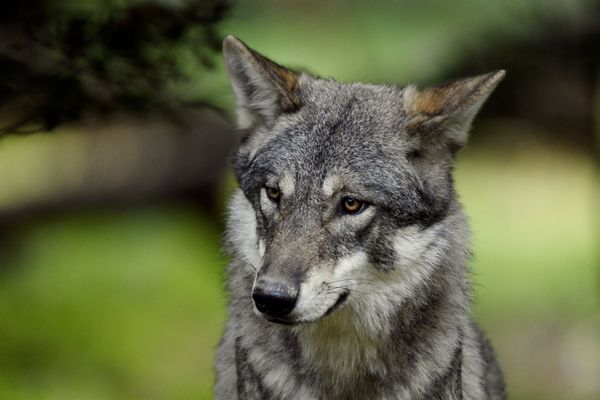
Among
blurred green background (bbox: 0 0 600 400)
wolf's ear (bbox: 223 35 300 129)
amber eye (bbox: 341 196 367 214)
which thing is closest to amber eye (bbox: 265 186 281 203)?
amber eye (bbox: 341 196 367 214)

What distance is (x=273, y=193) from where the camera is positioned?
5.56 meters

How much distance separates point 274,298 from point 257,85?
1.40 meters

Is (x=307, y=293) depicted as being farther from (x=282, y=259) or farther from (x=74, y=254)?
(x=74, y=254)

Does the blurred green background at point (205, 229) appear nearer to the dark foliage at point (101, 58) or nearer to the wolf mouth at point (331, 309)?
the dark foliage at point (101, 58)

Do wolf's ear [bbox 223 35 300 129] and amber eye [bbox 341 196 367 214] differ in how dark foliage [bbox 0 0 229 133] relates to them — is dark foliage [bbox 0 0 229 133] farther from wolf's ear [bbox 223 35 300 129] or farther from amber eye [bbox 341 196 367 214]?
amber eye [bbox 341 196 367 214]

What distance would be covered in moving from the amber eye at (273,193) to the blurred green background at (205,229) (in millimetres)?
3127

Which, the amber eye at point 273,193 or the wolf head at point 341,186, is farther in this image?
the amber eye at point 273,193

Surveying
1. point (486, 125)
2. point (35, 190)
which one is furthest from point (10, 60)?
point (486, 125)

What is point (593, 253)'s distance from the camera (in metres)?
15.6

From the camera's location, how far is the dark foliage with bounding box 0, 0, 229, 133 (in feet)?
22.2

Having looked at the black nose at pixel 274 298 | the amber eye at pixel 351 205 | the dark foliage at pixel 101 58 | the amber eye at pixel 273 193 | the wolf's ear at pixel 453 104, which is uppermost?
the dark foliage at pixel 101 58

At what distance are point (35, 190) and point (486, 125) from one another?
6782 mm

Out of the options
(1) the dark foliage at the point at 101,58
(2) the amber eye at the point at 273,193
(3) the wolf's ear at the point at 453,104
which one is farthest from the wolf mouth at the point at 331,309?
(1) the dark foliage at the point at 101,58

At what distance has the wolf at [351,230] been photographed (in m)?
5.43
